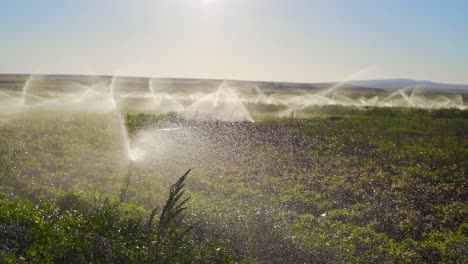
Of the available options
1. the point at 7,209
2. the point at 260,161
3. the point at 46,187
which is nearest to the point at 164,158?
the point at 260,161

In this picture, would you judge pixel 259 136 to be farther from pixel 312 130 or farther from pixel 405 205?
pixel 405 205

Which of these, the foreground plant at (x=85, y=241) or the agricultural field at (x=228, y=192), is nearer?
the foreground plant at (x=85, y=241)

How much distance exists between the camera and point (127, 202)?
9773mm

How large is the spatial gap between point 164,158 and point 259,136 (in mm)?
5642

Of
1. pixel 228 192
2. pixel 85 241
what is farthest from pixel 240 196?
pixel 85 241

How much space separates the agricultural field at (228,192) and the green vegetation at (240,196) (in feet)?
0.10

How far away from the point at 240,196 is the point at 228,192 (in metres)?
0.50

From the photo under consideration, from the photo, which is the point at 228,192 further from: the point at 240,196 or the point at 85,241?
the point at 85,241

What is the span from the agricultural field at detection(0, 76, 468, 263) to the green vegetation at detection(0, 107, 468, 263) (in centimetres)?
3

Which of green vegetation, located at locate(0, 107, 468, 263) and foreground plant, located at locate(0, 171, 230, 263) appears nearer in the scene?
foreground plant, located at locate(0, 171, 230, 263)

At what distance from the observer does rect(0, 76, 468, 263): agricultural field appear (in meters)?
5.96

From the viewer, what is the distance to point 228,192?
11.2 meters

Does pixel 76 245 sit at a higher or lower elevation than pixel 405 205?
higher

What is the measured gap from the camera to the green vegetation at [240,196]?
590 cm
